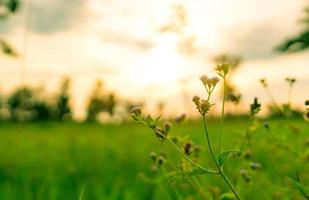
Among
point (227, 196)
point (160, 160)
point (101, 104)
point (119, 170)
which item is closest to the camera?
point (227, 196)

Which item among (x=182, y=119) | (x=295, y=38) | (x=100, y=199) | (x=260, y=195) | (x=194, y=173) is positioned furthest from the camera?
(x=260, y=195)

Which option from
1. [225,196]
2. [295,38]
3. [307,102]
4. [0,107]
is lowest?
[0,107]

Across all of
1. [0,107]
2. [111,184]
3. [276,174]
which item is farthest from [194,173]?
[0,107]

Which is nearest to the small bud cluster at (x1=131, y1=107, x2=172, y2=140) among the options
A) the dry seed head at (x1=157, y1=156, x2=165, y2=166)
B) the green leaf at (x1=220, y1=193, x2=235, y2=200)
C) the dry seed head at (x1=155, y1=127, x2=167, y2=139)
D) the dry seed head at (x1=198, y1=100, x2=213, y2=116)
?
the dry seed head at (x1=155, y1=127, x2=167, y2=139)

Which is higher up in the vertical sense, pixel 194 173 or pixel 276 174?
pixel 194 173

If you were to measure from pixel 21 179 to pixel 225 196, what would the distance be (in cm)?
349

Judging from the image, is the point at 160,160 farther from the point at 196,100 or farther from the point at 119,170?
the point at 119,170

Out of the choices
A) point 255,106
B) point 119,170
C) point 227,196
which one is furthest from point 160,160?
point 119,170

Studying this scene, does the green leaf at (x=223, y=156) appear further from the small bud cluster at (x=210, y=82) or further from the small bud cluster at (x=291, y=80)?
the small bud cluster at (x=291, y=80)

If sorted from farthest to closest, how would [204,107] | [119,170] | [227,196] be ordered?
[119,170]
[227,196]
[204,107]

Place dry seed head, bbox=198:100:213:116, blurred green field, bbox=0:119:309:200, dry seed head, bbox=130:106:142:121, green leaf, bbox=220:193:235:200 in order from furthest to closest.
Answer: blurred green field, bbox=0:119:309:200
green leaf, bbox=220:193:235:200
dry seed head, bbox=130:106:142:121
dry seed head, bbox=198:100:213:116

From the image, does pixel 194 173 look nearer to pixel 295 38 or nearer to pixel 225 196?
pixel 225 196

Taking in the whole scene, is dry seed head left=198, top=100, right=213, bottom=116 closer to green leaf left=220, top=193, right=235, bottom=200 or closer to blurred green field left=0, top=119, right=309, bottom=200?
green leaf left=220, top=193, right=235, bottom=200

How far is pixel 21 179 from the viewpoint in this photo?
213 inches
